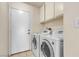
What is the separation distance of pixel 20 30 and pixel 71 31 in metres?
3.04

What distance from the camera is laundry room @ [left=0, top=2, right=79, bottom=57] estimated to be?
859mm

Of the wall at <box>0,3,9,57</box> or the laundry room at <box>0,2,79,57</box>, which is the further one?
the wall at <box>0,3,9,57</box>

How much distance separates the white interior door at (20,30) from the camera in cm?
346

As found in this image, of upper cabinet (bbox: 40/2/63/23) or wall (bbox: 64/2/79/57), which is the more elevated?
upper cabinet (bbox: 40/2/63/23)

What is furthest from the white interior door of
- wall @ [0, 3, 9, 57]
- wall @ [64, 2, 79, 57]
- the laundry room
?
wall @ [64, 2, 79, 57]

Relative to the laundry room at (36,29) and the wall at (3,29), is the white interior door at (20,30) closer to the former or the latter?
the laundry room at (36,29)

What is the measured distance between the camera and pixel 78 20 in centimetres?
73

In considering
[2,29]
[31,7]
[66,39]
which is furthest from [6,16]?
[66,39]

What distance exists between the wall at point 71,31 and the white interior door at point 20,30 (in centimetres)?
272

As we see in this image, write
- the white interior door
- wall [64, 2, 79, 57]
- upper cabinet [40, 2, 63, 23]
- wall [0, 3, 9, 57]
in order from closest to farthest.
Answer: wall [64, 2, 79, 57] → upper cabinet [40, 2, 63, 23] → wall [0, 3, 9, 57] → the white interior door

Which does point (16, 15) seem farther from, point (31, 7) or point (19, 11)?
point (31, 7)

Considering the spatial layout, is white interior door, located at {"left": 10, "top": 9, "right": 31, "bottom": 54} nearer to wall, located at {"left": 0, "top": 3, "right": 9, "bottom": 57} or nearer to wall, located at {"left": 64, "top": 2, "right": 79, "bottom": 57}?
wall, located at {"left": 0, "top": 3, "right": 9, "bottom": 57}

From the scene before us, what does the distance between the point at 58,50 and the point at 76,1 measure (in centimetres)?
62

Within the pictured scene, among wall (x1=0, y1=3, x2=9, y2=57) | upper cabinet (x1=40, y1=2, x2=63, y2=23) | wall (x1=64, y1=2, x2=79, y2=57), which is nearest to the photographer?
wall (x1=64, y1=2, x2=79, y2=57)
